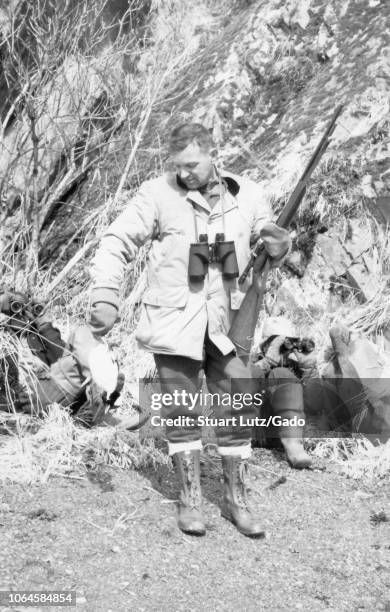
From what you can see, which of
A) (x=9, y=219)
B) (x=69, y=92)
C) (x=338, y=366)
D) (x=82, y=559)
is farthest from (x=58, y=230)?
(x=82, y=559)

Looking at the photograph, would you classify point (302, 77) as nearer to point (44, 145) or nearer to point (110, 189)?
point (110, 189)

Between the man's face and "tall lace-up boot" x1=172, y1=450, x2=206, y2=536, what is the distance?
130cm

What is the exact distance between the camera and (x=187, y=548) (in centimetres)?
404

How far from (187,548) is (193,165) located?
179 cm

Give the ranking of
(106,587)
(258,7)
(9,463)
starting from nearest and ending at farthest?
(106,587) < (9,463) < (258,7)

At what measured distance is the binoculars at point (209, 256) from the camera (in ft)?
13.5

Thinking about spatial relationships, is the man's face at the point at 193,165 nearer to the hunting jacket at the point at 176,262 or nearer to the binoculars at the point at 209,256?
A: the hunting jacket at the point at 176,262

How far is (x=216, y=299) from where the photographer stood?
4195 millimetres

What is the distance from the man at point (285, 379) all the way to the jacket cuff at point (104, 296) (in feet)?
5.09

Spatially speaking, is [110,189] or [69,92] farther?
[110,189]

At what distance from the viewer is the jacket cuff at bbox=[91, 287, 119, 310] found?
13.2 feet

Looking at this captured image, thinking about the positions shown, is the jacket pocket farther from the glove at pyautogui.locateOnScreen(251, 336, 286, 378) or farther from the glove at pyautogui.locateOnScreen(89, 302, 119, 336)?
the glove at pyautogui.locateOnScreen(251, 336, 286, 378)

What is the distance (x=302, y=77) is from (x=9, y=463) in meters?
4.72

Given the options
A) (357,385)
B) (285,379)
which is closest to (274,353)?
(285,379)
